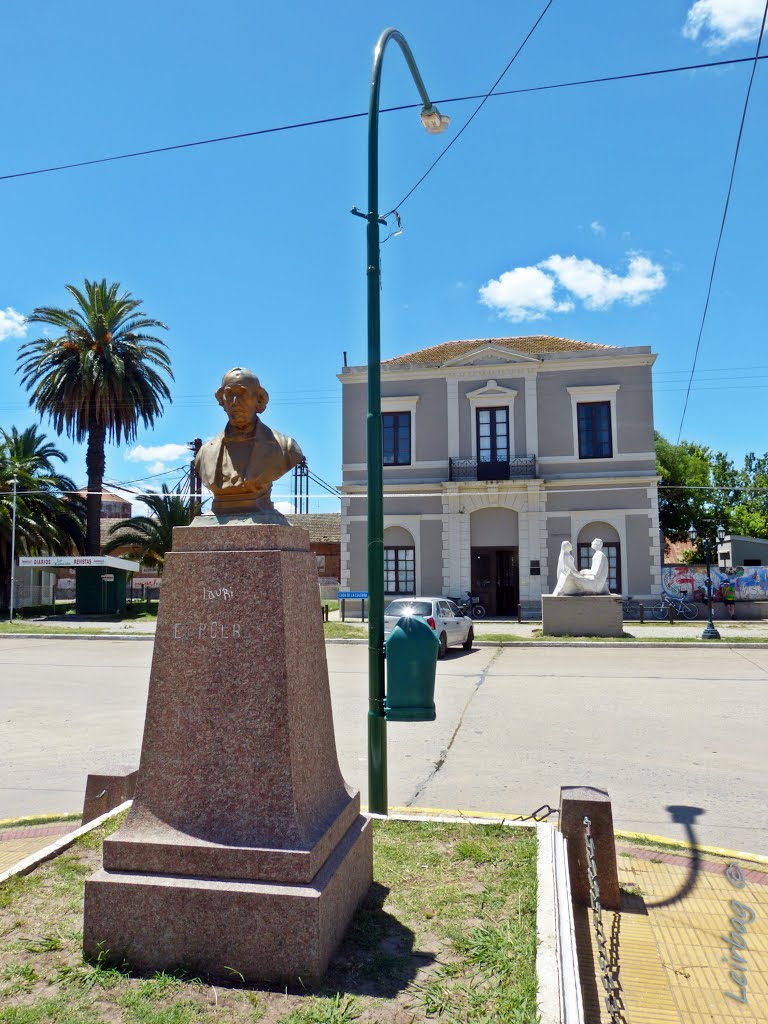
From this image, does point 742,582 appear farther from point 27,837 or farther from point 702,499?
point 27,837

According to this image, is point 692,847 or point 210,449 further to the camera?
point 692,847

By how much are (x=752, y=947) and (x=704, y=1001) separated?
64 cm

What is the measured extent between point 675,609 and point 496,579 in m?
6.65

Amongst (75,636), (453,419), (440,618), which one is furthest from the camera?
(453,419)

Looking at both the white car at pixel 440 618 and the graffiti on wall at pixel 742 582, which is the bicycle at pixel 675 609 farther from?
the white car at pixel 440 618

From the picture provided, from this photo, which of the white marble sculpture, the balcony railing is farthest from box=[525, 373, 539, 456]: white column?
the white marble sculpture

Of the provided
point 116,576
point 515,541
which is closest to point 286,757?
point 515,541

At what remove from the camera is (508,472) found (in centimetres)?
2995

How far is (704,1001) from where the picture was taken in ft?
11.3

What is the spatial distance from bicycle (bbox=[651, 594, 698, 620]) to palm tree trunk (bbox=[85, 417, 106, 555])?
22.0 metres

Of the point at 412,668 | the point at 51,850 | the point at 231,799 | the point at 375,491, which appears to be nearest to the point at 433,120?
the point at 375,491

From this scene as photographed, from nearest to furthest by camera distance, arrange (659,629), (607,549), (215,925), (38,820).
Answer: (215,925), (38,820), (659,629), (607,549)

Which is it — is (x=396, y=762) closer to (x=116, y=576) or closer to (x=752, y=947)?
(x=752, y=947)

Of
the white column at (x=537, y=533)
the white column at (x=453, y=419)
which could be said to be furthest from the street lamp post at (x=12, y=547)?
the white column at (x=537, y=533)
